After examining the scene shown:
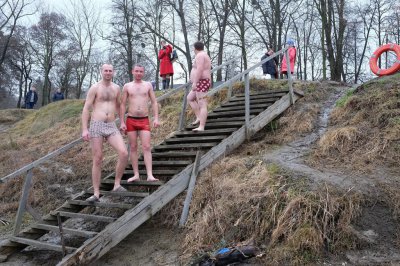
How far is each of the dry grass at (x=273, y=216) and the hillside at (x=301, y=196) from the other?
0.01 m

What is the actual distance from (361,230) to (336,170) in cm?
122

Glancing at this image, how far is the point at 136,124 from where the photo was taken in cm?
554

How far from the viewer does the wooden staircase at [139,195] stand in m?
4.78

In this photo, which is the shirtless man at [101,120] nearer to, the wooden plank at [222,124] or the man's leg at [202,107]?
the man's leg at [202,107]

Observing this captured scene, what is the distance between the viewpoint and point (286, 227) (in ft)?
14.0

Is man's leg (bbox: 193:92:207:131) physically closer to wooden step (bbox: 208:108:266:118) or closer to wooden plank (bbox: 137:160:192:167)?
wooden step (bbox: 208:108:266:118)

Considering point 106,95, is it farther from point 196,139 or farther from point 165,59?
point 165,59

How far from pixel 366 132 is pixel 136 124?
375 cm

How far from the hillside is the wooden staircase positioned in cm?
28

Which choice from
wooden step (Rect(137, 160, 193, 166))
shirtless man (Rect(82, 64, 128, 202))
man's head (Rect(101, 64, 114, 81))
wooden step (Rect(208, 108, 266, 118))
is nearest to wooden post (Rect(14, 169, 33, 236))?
shirtless man (Rect(82, 64, 128, 202))

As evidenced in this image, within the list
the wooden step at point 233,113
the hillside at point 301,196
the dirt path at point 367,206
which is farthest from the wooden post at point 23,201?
the wooden step at point 233,113

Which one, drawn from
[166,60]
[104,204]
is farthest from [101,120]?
[166,60]

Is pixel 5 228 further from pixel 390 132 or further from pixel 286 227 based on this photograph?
pixel 390 132

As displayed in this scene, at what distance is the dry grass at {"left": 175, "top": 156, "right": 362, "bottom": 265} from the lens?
13.5 feet
